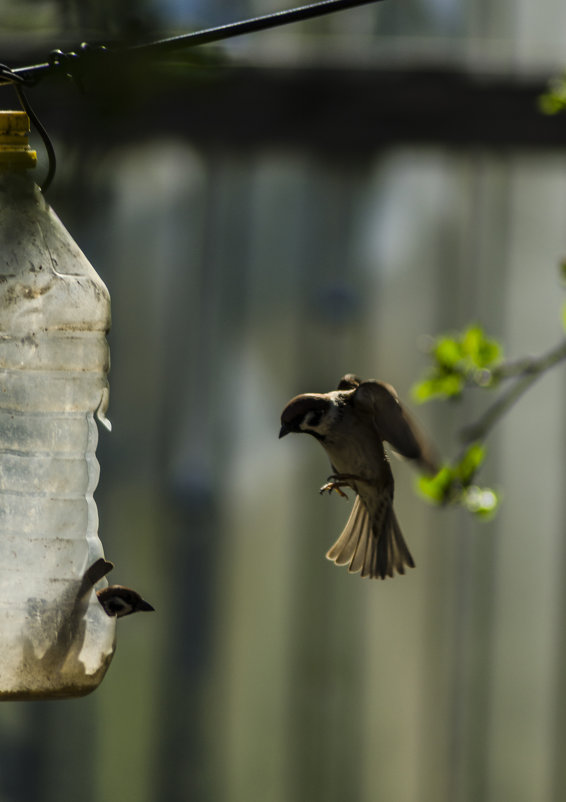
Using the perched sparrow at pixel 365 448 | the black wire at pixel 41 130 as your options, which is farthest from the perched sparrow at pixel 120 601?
the black wire at pixel 41 130

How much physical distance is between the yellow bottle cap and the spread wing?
370 mm

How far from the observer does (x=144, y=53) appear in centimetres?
93

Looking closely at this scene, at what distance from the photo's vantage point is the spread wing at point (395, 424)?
1.00 meters

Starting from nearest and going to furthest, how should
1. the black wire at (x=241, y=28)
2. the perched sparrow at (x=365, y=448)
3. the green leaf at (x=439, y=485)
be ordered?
the black wire at (x=241, y=28), the perched sparrow at (x=365, y=448), the green leaf at (x=439, y=485)

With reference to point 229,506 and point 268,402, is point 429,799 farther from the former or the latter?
point 268,402

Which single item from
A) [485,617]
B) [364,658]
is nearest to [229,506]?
[364,658]

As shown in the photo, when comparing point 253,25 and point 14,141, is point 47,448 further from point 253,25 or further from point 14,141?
point 253,25

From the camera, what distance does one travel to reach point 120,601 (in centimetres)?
109

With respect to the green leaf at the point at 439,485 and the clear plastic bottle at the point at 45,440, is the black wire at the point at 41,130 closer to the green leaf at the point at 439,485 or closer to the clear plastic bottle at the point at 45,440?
the clear plastic bottle at the point at 45,440

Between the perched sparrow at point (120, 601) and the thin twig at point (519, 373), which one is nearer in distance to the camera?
the perched sparrow at point (120, 601)

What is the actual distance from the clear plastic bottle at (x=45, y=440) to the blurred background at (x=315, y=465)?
4.94 ft

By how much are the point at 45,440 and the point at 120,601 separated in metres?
0.22

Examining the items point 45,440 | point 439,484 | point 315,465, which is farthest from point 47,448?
point 315,465

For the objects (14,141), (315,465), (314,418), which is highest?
(14,141)
